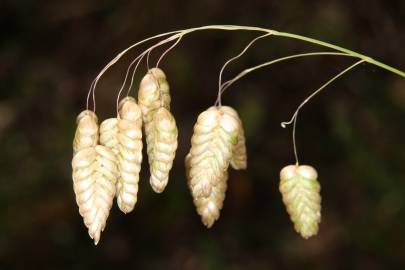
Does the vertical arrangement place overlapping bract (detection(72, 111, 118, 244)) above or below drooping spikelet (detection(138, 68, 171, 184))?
below

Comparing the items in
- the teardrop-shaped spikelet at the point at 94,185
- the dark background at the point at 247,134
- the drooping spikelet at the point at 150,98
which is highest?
the drooping spikelet at the point at 150,98

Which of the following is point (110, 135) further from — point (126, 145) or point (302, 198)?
point (302, 198)

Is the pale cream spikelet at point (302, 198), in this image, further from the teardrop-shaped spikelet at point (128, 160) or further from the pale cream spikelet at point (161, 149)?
the teardrop-shaped spikelet at point (128, 160)

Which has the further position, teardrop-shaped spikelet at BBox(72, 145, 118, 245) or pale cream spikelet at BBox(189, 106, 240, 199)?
pale cream spikelet at BBox(189, 106, 240, 199)

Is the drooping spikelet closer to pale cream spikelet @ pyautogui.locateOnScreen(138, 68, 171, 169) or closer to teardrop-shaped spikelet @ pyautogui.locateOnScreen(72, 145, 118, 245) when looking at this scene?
pale cream spikelet @ pyautogui.locateOnScreen(138, 68, 171, 169)

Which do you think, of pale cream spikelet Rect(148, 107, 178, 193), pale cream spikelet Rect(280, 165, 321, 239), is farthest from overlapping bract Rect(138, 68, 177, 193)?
pale cream spikelet Rect(280, 165, 321, 239)

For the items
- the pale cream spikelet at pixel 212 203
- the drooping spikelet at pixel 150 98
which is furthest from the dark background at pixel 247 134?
the drooping spikelet at pixel 150 98

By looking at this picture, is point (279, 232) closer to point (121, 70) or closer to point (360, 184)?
point (360, 184)

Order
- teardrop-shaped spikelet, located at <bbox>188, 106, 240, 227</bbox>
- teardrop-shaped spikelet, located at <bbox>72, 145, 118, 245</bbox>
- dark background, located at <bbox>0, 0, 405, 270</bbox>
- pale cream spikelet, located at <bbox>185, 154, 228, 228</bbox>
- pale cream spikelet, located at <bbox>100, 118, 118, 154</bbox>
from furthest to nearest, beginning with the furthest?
dark background, located at <bbox>0, 0, 405, 270</bbox> → pale cream spikelet, located at <bbox>185, 154, 228, 228</bbox> → pale cream spikelet, located at <bbox>100, 118, 118, 154</bbox> → teardrop-shaped spikelet, located at <bbox>188, 106, 240, 227</bbox> → teardrop-shaped spikelet, located at <bbox>72, 145, 118, 245</bbox>
